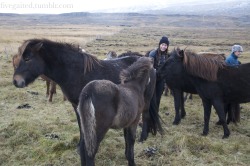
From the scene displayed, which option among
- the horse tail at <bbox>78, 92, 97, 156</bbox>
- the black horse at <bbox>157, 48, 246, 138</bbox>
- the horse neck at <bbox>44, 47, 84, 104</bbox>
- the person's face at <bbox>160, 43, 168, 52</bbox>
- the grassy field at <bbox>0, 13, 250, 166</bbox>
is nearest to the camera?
the horse tail at <bbox>78, 92, 97, 156</bbox>

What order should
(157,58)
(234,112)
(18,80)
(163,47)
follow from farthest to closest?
(234,112) → (157,58) → (163,47) → (18,80)

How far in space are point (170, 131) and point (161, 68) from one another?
154 centimetres

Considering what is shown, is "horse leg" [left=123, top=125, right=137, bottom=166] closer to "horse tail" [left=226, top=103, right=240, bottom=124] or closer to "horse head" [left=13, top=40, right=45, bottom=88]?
"horse head" [left=13, top=40, right=45, bottom=88]

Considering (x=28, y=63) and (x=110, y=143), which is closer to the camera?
(x=28, y=63)

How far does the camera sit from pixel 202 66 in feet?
22.0

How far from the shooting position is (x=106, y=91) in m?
3.87

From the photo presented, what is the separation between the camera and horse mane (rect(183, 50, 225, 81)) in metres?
6.68

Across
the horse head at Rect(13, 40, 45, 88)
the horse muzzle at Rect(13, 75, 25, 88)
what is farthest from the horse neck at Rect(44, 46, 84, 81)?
the horse muzzle at Rect(13, 75, 25, 88)

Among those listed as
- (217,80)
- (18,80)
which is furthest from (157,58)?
(18,80)

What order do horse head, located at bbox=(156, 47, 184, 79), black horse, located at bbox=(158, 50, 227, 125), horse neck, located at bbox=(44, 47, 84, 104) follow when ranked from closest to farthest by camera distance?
1. horse neck, located at bbox=(44, 47, 84, 104)
2. horse head, located at bbox=(156, 47, 184, 79)
3. black horse, located at bbox=(158, 50, 227, 125)

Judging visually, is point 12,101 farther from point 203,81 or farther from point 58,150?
point 203,81

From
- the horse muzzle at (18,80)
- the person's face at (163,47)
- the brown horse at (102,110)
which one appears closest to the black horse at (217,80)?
the person's face at (163,47)

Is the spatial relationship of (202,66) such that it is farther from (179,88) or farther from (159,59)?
(179,88)

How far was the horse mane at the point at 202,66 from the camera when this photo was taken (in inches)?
263
